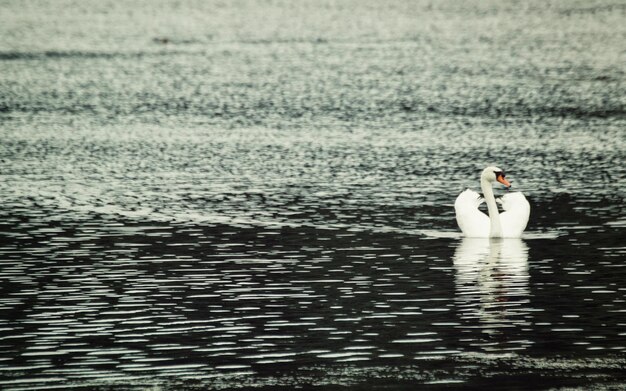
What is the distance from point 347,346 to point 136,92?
38.7m

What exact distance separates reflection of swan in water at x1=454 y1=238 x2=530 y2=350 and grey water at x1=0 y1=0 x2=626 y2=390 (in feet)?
0.23

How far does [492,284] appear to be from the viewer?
846 inches

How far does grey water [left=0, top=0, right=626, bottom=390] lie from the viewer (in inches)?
671

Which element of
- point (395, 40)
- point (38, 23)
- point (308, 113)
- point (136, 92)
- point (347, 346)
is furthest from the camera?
point (38, 23)

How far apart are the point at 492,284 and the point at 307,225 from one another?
20.3ft

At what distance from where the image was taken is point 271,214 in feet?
92.8

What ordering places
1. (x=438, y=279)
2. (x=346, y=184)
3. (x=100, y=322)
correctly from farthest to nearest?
(x=346, y=184)
(x=438, y=279)
(x=100, y=322)

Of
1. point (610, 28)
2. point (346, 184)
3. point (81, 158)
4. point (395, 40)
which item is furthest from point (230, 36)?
point (346, 184)

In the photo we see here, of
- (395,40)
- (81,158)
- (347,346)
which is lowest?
(347,346)

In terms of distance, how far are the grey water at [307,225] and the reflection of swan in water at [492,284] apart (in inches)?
2.8

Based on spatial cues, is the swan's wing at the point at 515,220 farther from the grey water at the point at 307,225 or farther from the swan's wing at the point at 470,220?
the grey water at the point at 307,225

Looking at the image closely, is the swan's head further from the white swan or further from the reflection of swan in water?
the reflection of swan in water

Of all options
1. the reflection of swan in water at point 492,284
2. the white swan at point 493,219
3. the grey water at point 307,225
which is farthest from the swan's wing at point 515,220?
the grey water at point 307,225

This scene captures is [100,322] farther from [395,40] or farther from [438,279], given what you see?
[395,40]
